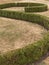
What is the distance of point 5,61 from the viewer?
10570 mm

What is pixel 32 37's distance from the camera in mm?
17984

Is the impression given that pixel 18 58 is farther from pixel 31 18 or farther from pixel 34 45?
pixel 31 18

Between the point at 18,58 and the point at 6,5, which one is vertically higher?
the point at 18,58

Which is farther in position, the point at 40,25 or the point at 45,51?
the point at 40,25

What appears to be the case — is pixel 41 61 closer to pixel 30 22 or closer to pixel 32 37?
pixel 32 37

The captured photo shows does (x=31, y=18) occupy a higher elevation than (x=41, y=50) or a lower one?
lower

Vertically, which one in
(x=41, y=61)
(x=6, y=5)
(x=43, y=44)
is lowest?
(x=6, y=5)

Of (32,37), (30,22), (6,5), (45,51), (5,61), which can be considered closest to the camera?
(5,61)

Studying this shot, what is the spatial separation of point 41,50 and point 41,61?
28.5 inches

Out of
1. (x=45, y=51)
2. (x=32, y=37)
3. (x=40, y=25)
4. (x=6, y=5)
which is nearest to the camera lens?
(x=45, y=51)

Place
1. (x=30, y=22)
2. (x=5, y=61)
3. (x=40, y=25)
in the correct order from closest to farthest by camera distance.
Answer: (x=5, y=61) → (x=40, y=25) → (x=30, y=22)

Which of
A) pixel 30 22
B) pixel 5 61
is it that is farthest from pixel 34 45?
pixel 30 22

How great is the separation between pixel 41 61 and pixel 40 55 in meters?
0.39

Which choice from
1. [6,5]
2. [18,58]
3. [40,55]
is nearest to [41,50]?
[40,55]
